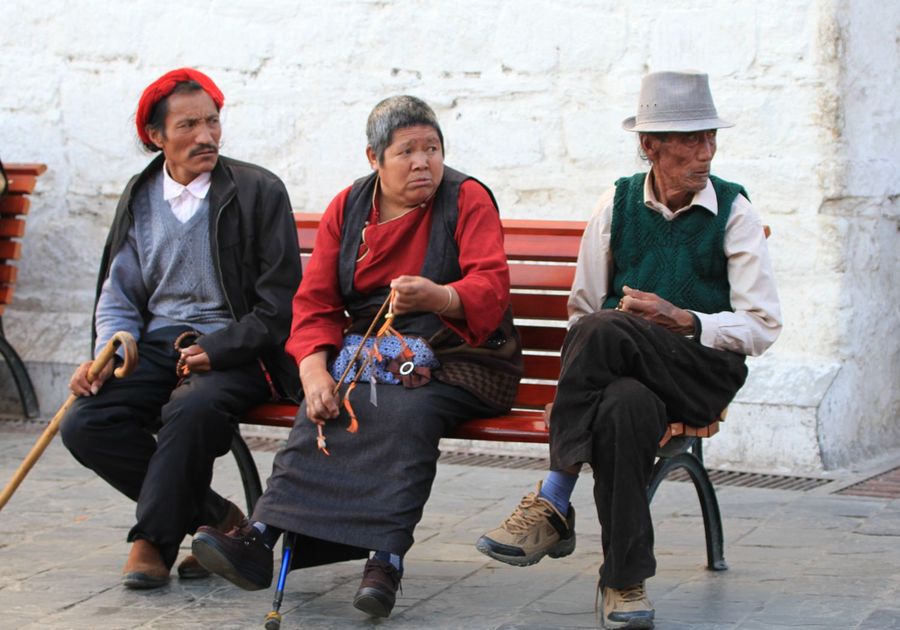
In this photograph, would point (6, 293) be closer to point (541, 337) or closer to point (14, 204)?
point (14, 204)

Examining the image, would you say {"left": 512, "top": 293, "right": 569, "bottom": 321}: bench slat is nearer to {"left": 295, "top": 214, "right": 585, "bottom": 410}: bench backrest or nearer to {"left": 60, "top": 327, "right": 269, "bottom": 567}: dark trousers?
{"left": 295, "top": 214, "right": 585, "bottom": 410}: bench backrest

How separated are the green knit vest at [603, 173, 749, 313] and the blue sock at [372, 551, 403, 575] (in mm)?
933

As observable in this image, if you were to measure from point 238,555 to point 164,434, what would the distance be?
1.79ft

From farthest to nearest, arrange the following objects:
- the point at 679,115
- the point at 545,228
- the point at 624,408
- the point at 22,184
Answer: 1. the point at 22,184
2. the point at 545,228
3. the point at 679,115
4. the point at 624,408

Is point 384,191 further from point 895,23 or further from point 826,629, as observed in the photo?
point 895,23

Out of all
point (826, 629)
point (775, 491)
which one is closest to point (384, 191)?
point (826, 629)

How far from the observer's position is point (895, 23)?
6.17 metres

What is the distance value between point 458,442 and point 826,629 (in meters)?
2.82

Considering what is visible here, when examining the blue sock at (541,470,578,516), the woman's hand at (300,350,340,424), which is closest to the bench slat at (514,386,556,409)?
the blue sock at (541,470,578,516)

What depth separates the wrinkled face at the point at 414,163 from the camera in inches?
169

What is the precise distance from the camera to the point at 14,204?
6.84m

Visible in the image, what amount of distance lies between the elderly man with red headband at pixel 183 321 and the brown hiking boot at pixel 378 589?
0.70 m

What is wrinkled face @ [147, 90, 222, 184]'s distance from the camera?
4777 millimetres

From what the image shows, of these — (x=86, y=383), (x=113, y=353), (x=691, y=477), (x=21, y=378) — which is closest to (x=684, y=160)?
(x=691, y=477)
